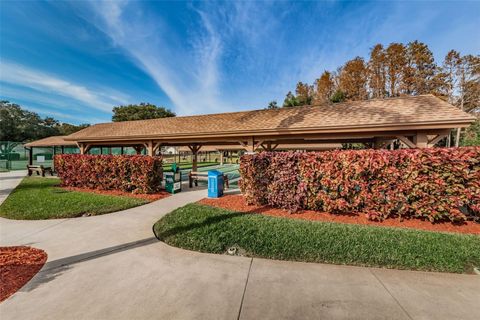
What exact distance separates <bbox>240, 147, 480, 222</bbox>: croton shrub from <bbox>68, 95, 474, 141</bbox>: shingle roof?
1.82 meters

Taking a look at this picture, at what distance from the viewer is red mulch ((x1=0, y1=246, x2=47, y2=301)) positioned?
3100 millimetres

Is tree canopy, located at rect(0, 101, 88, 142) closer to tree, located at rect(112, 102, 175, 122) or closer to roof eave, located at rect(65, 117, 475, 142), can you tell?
tree, located at rect(112, 102, 175, 122)

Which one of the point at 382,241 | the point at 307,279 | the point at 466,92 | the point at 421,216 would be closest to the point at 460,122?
the point at 421,216

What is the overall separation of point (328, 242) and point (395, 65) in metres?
34.5

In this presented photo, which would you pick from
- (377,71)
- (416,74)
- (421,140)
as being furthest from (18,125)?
(416,74)

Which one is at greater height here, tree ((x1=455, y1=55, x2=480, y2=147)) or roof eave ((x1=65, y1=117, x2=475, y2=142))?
tree ((x1=455, y1=55, x2=480, y2=147))

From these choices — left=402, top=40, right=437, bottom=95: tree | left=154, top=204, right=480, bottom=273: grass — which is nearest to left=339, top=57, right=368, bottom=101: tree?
left=402, top=40, right=437, bottom=95: tree

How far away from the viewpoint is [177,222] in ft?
18.7

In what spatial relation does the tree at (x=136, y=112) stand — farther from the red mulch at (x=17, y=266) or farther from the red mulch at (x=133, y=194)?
the red mulch at (x=17, y=266)

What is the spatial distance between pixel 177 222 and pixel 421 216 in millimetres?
6772

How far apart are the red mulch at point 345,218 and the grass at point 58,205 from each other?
10.9 ft

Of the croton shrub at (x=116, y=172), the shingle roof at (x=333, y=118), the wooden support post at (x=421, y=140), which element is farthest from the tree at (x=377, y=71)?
the croton shrub at (x=116, y=172)

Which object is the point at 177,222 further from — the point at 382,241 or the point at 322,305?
the point at 382,241

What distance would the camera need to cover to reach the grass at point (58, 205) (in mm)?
6577
